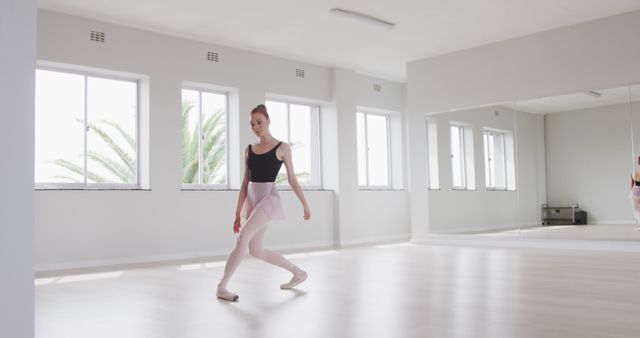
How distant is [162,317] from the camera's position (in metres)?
3.51

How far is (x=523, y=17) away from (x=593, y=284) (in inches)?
170

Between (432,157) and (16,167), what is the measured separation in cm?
851

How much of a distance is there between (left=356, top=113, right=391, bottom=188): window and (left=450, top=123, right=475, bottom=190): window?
6.51ft

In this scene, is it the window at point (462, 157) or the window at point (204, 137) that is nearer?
the window at point (204, 137)

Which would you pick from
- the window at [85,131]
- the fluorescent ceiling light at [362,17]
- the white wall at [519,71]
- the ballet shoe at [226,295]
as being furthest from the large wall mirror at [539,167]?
the ballet shoe at [226,295]

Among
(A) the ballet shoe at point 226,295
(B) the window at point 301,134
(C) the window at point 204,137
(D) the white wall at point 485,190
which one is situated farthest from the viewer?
(B) the window at point 301,134

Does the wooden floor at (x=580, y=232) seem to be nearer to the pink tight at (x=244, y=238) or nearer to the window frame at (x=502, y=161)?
the window frame at (x=502, y=161)

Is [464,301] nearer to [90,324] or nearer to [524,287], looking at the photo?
[524,287]

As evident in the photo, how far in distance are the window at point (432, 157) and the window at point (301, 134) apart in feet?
6.34

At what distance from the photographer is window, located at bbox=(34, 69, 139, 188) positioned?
23.2 ft

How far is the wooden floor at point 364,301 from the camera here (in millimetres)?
3041

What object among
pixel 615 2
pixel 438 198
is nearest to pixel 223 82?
pixel 438 198

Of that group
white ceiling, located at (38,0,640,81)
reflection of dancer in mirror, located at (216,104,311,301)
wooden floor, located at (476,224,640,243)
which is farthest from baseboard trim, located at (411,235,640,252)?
reflection of dancer in mirror, located at (216,104,311,301)

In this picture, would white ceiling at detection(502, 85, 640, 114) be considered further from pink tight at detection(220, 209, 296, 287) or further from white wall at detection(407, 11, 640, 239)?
pink tight at detection(220, 209, 296, 287)
